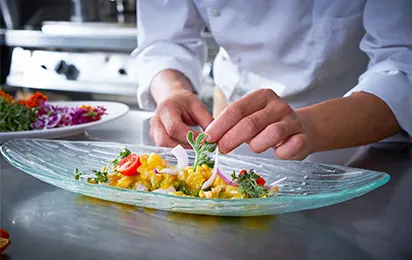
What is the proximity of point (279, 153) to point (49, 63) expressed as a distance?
1.93 m

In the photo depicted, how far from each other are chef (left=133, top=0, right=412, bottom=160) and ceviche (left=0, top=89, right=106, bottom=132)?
0.17 metres

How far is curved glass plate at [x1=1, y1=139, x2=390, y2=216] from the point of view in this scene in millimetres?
671

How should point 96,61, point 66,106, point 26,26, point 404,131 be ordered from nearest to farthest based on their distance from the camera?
point 404,131
point 66,106
point 96,61
point 26,26

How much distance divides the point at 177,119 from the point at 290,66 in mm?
490

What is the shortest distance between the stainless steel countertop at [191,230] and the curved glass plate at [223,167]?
20 mm

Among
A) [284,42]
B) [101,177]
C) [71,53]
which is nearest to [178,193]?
[101,177]

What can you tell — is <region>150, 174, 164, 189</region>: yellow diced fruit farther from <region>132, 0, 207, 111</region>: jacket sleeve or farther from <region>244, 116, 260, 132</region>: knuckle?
<region>132, 0, 207, 111</region>: jacket sleeve

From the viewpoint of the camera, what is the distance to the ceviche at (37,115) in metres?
1.10

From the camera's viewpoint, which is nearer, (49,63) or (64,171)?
(64,171)

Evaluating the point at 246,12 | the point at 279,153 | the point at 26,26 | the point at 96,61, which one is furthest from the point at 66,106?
the point at 26,26

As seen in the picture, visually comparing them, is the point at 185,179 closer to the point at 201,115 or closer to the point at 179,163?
the point at 179,163

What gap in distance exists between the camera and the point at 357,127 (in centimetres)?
105

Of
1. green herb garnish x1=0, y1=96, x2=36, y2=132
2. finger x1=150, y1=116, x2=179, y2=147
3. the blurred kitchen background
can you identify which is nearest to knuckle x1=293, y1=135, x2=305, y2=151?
finger x1=150, y1=116, x2=179, y2=147

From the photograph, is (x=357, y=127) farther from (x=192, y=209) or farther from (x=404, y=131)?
(x=192, y=209)
